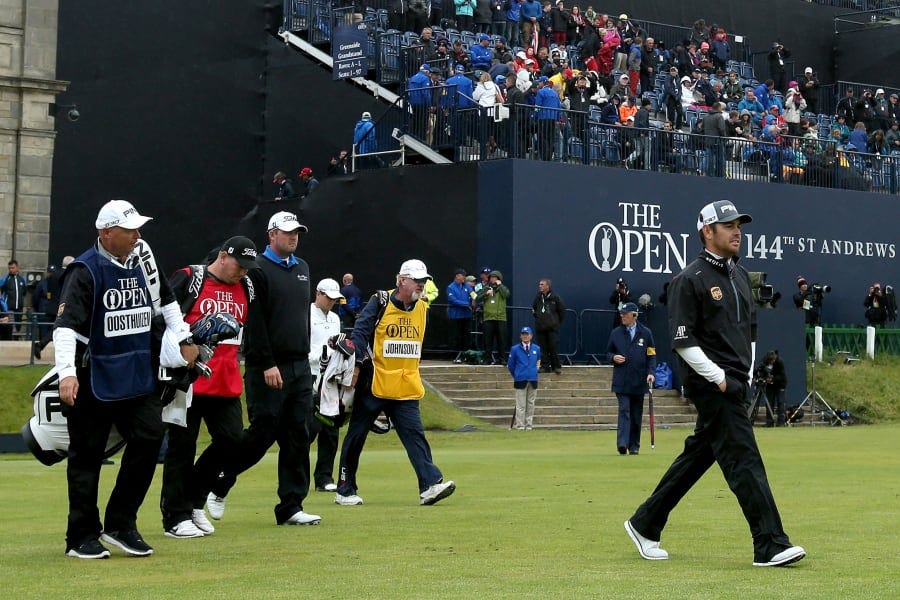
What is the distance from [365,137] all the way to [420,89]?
2154 millimetres

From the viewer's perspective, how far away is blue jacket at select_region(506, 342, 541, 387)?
28344 mm

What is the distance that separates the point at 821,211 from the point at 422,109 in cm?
1117

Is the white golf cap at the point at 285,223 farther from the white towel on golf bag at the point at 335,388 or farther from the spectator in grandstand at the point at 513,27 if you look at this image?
the spectator in grandstand at the point at 513,27

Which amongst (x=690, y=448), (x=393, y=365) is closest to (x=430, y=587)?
(x=690, y=448)

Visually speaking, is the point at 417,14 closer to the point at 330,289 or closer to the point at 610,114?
the point at 610,114

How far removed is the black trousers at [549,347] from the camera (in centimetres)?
3183

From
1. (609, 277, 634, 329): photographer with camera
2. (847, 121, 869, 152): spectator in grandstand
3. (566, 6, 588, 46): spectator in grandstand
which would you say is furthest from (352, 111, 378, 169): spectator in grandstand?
(847, 121, 869, 152): spectator in grandstand

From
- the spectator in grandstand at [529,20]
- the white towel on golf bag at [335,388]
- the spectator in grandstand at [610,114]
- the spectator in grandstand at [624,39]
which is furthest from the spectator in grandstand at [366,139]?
the white towel on golf bag at [335,388]

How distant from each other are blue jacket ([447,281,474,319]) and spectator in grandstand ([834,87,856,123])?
16.0 m

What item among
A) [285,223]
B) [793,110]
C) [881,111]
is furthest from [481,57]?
[285,223]

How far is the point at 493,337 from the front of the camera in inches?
1277

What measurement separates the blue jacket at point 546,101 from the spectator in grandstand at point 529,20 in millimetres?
4278

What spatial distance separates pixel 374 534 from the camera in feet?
35.7

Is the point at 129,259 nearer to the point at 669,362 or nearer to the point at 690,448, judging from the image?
the point at 690,448
